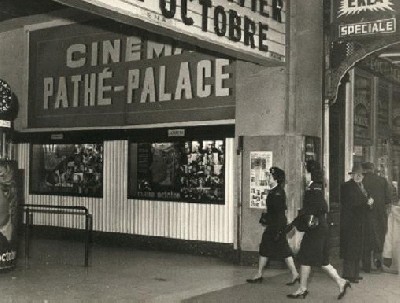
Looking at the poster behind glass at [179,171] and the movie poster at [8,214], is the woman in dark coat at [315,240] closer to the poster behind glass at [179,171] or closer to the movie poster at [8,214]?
the poster behind glass at [179,171]

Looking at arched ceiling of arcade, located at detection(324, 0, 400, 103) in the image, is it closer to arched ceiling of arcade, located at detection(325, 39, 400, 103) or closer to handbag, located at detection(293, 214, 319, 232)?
arched ceiling of arcade, located at detection(325, 39, 400, 103)

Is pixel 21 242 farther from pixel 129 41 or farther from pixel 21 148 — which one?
pixel 129 41

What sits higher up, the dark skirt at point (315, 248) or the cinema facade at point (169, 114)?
the cinema facade at point (169, 114)

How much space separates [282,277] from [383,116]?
705cm

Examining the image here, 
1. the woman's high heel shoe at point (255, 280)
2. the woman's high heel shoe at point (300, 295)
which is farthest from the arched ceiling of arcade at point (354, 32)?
the woman's high heel shoe at point (300, 295)

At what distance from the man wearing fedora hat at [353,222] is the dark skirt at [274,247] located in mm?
1118

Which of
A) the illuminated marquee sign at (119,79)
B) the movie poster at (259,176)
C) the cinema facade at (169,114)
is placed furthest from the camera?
the illuminated marquee sign at (119,79)

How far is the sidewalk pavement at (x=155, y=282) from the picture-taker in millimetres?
8242

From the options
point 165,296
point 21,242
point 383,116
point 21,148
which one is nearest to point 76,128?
point 21,148

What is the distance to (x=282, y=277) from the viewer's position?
980 centimetres

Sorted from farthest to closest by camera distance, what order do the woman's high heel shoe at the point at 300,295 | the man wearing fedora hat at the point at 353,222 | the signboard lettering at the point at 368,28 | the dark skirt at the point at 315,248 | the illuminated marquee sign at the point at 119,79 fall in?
the illuminated marquee sign at the point at 119,79
the signboard lettering at the point at 368,28
the man wearing fedora hat at the point at 353,222
the woman's high heel shoe at the point at 300,295
the dark skirt at the point at 315,248

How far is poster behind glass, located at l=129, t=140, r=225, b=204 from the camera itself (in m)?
11.9

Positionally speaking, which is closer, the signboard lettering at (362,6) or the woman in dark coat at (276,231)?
the woman in dark coat at (276,231)

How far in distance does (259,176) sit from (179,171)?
7.60 feet
